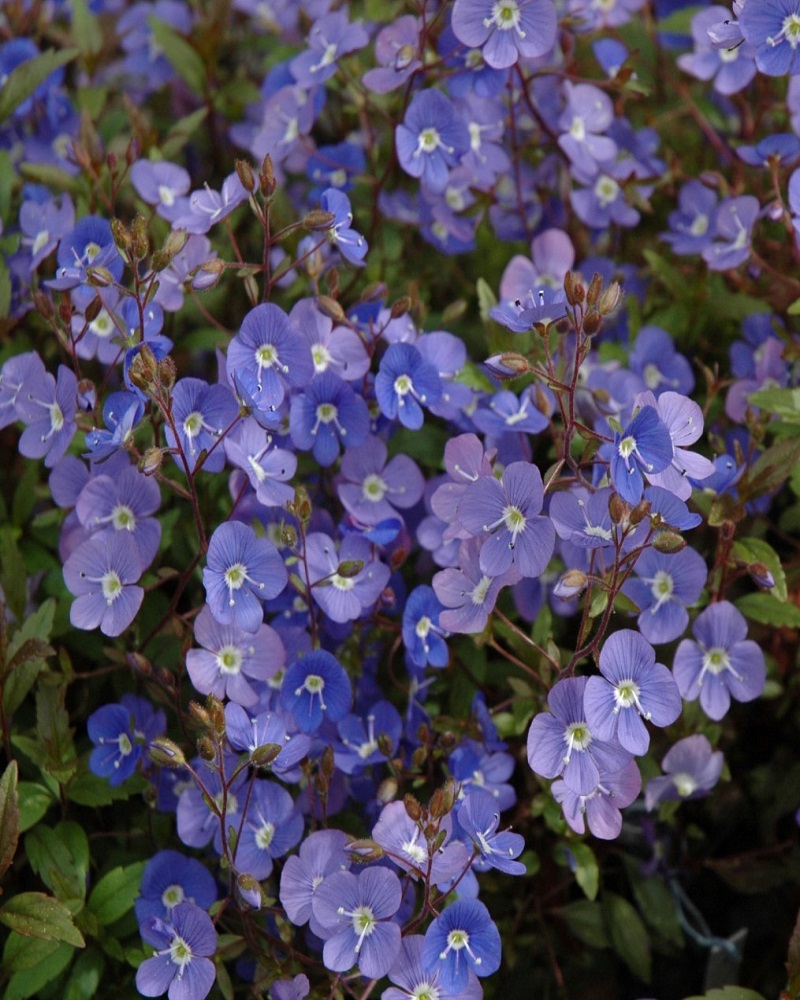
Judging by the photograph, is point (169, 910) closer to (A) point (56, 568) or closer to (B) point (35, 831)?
(B) point (35, 831)

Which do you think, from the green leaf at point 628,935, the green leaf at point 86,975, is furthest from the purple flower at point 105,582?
the green leaf at point 628,935

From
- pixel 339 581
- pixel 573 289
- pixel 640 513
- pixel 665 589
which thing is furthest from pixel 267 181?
pixel 665 589

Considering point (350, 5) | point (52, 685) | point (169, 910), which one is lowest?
point (169, 910)

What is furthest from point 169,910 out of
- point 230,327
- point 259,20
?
point 259,20

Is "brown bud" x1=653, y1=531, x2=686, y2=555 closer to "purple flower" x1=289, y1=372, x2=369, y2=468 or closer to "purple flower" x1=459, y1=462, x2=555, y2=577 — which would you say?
"purple flower" x1=459, y1=462, x2=555, y2=577

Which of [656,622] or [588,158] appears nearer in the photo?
[656,622]

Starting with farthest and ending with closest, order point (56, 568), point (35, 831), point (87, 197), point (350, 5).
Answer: point (350, 5), point (87, 197), point (56, 568), point (35, 831)

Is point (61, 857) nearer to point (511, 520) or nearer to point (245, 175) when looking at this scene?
point (511, 520)
